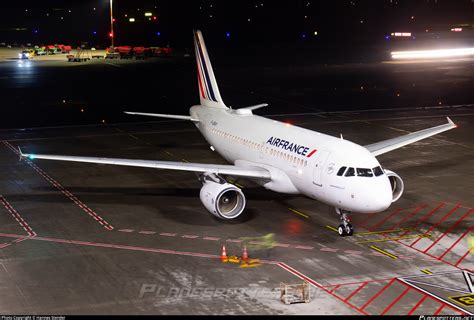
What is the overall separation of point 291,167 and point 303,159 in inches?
45.2

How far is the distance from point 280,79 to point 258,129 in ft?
223

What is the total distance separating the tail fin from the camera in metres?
49.8

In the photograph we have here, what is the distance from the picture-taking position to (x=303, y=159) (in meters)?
36.8

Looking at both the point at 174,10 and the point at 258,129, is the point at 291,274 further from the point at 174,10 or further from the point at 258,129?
the point at 174,10

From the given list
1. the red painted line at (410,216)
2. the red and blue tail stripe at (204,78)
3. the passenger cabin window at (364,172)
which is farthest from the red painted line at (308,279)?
the red and blue tail stripe at (204,78)

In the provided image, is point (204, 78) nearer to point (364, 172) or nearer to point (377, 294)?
point (364, 172)

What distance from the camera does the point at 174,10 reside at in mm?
190375

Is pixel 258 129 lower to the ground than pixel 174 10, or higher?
lower

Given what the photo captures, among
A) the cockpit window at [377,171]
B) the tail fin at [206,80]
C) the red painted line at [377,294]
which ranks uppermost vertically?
the tail fin at [206,80]

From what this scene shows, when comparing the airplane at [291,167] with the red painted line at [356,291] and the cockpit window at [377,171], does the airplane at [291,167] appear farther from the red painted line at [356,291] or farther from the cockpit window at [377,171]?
the red painted line at [356,291]

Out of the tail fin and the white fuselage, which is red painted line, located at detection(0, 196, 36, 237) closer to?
the white fuselage

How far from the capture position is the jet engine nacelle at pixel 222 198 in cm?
3603

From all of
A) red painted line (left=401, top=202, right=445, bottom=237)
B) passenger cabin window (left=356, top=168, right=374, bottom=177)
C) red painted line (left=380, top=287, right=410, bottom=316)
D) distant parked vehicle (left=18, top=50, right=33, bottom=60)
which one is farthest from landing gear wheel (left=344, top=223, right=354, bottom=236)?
distant parked vehicle (left=18, top=50, right=33, bottom=60)

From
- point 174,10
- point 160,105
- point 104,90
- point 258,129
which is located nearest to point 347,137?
point 258,129
